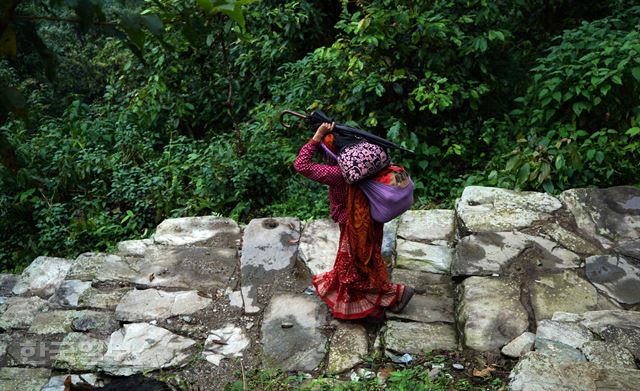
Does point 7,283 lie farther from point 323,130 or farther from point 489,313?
point 489,313

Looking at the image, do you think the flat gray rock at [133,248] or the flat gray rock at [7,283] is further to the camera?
the flat gray rock at [7,283]

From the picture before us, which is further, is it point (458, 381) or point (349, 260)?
point (349, 260)

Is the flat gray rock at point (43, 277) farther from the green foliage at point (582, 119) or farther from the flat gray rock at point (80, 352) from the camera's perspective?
the green foliage at point (582, 119)

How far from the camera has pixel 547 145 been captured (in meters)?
5.79

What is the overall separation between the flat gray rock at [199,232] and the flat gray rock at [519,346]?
2602 mm

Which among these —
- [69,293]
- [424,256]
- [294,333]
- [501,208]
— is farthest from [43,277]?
[501,208]

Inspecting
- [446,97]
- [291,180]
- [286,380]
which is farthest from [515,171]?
[286,380]

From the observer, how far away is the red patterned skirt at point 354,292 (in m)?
4.10

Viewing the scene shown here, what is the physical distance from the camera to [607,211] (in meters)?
4.98

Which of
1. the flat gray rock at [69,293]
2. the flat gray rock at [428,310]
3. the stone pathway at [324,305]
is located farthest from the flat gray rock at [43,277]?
the flat gray rock at [428,310]

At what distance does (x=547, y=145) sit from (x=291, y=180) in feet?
8.47

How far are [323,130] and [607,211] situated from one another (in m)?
2.59

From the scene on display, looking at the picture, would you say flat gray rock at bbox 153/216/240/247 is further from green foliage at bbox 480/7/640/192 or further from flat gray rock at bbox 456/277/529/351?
green foliage at bbox 480/7/640/192

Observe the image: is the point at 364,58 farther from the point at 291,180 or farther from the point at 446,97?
the point at 291,180
